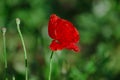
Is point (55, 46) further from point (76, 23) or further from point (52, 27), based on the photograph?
point (76, 23)

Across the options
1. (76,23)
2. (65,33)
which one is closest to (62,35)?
(65,33)

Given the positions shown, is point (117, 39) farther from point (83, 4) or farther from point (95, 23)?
point (83, 4)

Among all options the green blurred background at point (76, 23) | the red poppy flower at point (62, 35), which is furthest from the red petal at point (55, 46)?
the green blurred background at point (76, 23)

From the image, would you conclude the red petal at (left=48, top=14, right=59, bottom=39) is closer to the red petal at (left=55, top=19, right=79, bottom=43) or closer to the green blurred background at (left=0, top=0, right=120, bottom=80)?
the red petal at (left=55, top=19, right=79, bottom=43)

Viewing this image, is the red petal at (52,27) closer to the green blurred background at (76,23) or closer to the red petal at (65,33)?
the red petal at (65,33)

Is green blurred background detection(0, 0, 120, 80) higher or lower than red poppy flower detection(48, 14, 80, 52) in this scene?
higher

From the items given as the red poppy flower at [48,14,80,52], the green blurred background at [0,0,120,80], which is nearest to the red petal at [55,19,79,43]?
the red poppy flower at [48,14,80,52]

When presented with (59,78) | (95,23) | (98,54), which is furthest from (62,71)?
(95,23)

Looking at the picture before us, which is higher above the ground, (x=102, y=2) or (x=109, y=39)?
(x=102, y=2)
